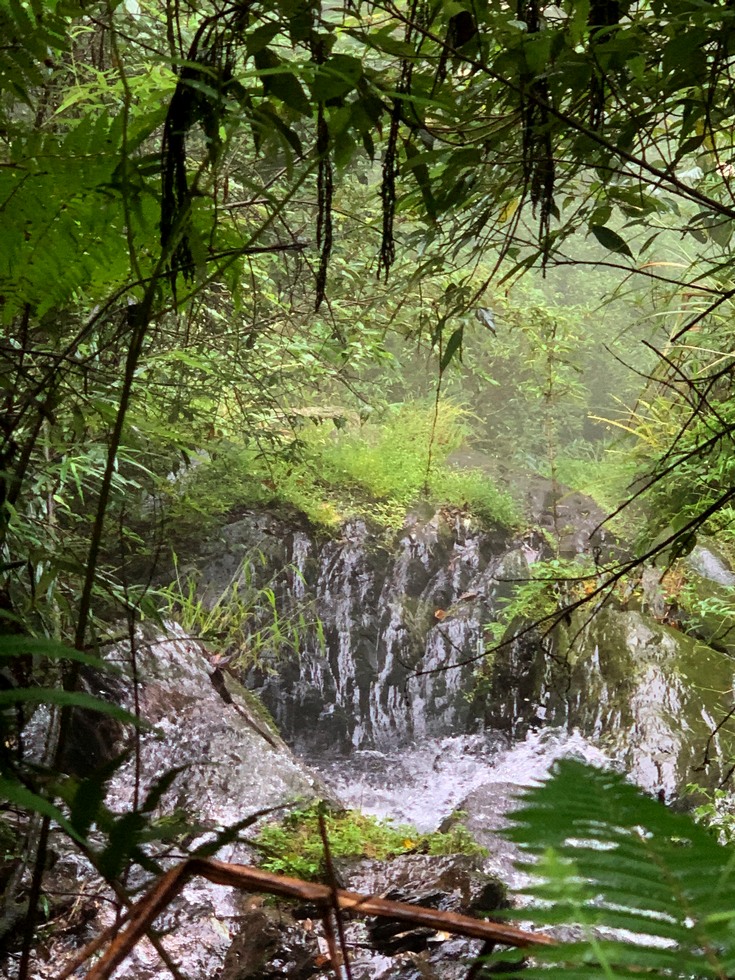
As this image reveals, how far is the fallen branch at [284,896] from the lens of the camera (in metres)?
0.37

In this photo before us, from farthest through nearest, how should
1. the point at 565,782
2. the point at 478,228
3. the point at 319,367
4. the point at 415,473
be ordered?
the point at 415,473
the point at 319,367
the point at 478,228
the point at 565,782

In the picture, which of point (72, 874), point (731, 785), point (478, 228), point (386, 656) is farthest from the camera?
point (386, 656)

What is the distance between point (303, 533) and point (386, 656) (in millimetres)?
1001

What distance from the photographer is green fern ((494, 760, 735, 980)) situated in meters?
0.27

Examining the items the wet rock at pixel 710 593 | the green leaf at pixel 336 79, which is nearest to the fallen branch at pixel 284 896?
the green leaf at pixel 336 79

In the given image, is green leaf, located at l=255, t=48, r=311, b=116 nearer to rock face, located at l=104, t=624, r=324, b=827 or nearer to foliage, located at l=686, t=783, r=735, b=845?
rock face, located at l=104, t=624, r=324, b=827

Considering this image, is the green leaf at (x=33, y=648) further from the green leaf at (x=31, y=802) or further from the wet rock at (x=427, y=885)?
the wet rock at (x=427, y=885)

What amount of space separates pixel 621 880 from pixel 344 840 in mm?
2773

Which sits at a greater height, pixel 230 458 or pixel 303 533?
pixel 230 458

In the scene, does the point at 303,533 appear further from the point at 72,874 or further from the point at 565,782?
the point at 565,782

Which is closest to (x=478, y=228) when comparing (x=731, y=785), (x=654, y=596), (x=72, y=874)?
(x=72, y=874)

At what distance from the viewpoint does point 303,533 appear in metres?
4.68

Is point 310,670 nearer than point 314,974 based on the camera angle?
No

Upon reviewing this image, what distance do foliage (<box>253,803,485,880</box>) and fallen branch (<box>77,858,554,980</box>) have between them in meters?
2.26
